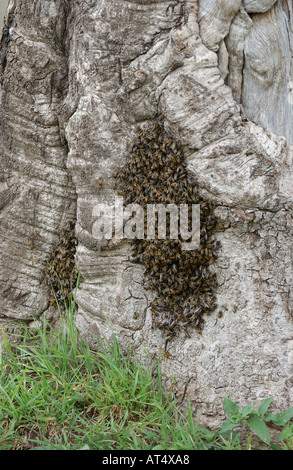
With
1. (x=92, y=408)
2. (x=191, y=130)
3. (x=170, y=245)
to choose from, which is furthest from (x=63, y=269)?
(x=191, y=130)

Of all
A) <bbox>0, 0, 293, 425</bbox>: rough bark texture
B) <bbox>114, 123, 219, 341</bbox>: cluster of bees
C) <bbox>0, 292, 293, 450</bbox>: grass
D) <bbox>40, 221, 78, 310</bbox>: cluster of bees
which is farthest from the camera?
<bbox>40, 221, 78, 310</bbox>: cluster of bees

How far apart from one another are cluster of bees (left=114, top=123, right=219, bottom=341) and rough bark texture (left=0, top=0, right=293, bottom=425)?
88 millimetres

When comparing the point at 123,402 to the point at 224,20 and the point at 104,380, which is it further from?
the point at 224,20

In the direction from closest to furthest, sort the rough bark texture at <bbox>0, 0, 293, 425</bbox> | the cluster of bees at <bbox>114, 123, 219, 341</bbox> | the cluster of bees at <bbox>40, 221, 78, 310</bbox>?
the rough bark texture at <bbox>0, 0, 293, 425</bbox>
the cluster of bees at <bbox>114, 123, 219, 341</bbox>
the cluster of bees at <bbox>40, 221, 78, 310</bbox>

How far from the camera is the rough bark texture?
11.4ft

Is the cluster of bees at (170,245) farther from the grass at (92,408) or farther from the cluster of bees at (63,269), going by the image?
the cluster of bees at (63,269)

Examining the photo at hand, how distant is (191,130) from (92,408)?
227 centimetres

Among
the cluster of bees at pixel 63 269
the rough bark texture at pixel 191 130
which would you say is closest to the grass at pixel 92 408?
the rough bark texture at pixel 191 130

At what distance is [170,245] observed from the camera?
372 cm

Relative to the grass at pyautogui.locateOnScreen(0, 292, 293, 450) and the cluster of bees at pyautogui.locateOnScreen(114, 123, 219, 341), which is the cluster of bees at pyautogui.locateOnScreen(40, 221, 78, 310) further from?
the cluster of bees at pyautogui.locateOnScreen(114, 123, 219, 341)

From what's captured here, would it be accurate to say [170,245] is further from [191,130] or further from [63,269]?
[63,269]

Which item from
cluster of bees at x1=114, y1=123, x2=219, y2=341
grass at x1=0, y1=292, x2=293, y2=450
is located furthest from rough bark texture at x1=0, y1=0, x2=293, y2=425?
grass at x1=0, y1=292, x2=293, y2=450

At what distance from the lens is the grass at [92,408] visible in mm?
3260

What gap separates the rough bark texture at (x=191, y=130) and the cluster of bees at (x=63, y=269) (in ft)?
0.58
